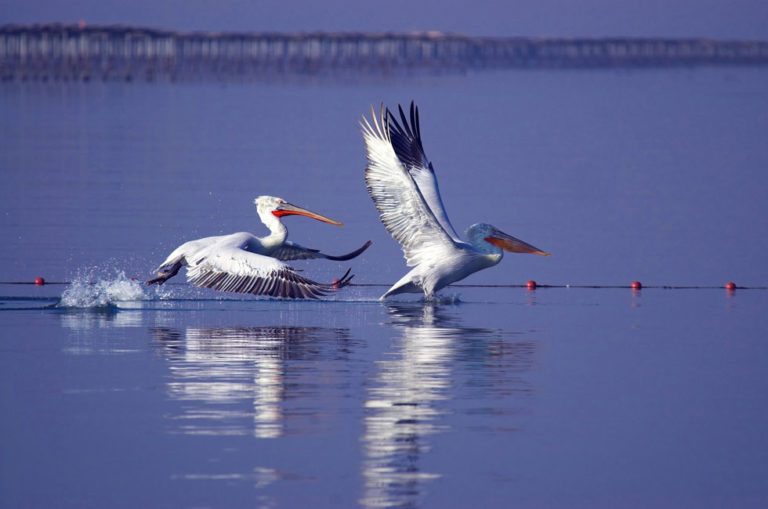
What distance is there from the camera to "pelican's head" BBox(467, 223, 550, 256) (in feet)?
48.9

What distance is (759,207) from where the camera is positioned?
23578 millimetres

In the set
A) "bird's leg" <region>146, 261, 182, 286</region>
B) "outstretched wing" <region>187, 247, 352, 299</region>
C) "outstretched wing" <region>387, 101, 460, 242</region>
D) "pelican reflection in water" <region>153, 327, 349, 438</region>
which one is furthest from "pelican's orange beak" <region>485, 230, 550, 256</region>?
"bird's leg" <region>146, 261, 182, 286</region>

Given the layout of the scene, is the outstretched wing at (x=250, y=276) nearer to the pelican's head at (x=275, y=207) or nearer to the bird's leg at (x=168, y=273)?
the bird's leg at (x=168, y=273)

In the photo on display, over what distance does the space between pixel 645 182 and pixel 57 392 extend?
64.7 feet

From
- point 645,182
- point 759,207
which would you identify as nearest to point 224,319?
point 759,207

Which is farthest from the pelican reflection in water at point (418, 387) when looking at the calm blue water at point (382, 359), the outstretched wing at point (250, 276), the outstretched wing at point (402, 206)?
the outstretched wing at point (250, 276)

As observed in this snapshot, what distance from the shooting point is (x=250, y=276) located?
12.9m

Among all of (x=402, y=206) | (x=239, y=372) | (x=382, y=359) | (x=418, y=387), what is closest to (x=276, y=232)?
(x=402, y=206)

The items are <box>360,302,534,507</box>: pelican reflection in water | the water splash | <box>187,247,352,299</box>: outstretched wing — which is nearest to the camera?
<box>360,302,534,507</box>: pelican reflection in water

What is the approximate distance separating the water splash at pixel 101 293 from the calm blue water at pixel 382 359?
0.03 meters

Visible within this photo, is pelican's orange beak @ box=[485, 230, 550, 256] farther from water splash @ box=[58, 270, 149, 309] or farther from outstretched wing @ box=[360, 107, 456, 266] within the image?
water splash @ box=[58, 270, 149, 309]

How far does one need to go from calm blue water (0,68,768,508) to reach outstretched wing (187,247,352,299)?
14.8 inches

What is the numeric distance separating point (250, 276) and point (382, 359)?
6.76 feet

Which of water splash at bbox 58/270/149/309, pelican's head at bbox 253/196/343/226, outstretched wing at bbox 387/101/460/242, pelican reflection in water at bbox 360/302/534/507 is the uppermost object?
outstretched wing at bbox 387/101/460/242
